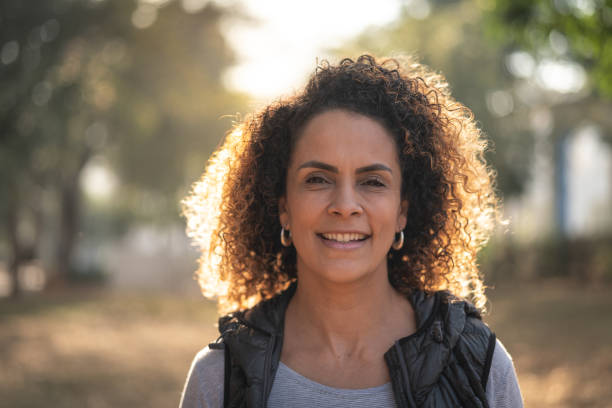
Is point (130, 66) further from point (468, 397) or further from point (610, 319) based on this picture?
point (468, 397)

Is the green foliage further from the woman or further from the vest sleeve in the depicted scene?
the vest sleeve

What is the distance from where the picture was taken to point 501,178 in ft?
63.2

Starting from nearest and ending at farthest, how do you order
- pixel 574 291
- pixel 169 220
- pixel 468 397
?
pixel 468 397, pixel 574 291, pixel 169 220

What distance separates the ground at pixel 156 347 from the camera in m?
8.23

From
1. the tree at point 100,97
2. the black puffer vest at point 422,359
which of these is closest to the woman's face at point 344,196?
the black puffer vest at point 422,359

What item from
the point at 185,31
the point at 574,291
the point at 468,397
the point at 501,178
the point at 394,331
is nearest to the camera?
the point at 468,397

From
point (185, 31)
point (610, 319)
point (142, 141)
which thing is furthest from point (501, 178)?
point (142, 141)

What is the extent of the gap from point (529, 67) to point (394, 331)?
20630 mm

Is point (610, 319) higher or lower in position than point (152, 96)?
lower

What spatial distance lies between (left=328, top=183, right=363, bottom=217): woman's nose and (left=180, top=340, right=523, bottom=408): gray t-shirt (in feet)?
2.11

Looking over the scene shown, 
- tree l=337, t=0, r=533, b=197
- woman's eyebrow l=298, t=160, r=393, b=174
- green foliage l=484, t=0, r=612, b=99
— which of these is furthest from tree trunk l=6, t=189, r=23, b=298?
woman's eyebrow l=298, t=160, r=393, b=174

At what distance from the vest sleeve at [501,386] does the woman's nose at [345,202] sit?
2.45 feet

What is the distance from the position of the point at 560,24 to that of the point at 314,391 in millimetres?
5637

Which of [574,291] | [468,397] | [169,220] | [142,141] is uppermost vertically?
[169,220]
